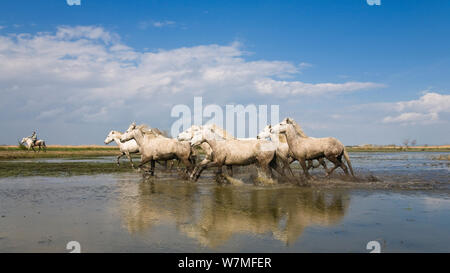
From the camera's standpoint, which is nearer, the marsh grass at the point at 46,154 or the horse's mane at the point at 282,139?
the horse's mane at the point at 282,139

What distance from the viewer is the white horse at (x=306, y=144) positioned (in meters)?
14.7

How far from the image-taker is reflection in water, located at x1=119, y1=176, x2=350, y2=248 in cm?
629

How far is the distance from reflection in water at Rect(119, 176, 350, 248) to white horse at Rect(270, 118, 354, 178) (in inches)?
102

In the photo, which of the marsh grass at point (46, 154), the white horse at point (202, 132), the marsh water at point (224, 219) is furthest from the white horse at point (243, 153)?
the marsh grass at point (46, 154)

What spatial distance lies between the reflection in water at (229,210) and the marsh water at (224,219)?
0.02 meters

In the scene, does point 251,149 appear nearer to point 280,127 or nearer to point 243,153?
point 243,153

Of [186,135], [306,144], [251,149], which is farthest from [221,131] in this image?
[306,144]

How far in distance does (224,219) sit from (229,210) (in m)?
1.00

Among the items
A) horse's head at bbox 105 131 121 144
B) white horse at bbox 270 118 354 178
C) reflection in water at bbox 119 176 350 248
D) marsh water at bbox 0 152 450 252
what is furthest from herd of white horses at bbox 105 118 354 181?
horse's head at bbox 105 131 121 144

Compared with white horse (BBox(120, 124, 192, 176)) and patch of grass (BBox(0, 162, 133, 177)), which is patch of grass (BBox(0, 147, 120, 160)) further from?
white horse (BBox(120, 124, 192, 176))

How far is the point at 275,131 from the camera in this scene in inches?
594

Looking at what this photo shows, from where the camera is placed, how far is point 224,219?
721cm

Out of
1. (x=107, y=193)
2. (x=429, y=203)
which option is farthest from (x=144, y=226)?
(x=429, y=203)

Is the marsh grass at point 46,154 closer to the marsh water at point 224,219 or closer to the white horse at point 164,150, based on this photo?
the white horse at point 164,150
